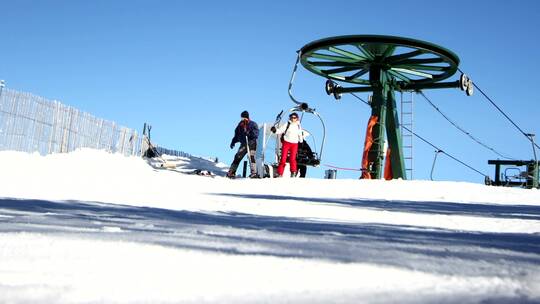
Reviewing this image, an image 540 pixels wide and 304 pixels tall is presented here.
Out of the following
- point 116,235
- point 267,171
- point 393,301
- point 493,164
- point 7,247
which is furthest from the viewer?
point 493,164

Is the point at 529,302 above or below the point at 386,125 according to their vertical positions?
below

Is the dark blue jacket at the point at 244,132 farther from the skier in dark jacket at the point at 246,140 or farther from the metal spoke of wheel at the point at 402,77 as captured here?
the metal spoke of wheel at the point at 402,77

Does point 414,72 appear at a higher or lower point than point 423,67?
higher

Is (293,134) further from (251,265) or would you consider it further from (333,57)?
(251,265)

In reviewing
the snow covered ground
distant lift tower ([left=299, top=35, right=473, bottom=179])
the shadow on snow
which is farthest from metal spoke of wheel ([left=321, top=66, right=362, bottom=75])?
the snow covered ground

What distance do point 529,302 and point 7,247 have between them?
1394mm

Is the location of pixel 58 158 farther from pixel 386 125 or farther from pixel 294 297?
pixel 294 297

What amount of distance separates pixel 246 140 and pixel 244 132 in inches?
8.7

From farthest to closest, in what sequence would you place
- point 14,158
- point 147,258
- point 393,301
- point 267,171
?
point 267,171
point 14,158
point 147,258
point 393,301

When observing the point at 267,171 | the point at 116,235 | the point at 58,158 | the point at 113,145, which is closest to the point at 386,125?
the point at 267,171

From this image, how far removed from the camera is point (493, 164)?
1922 cm

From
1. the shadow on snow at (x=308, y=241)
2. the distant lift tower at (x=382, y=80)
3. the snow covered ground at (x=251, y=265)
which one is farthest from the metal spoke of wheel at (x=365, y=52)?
the snow covered ground at (x=251, y=265)

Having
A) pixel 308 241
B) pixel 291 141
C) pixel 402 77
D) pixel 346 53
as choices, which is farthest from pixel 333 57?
pixel 308 241

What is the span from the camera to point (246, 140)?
11078mm
